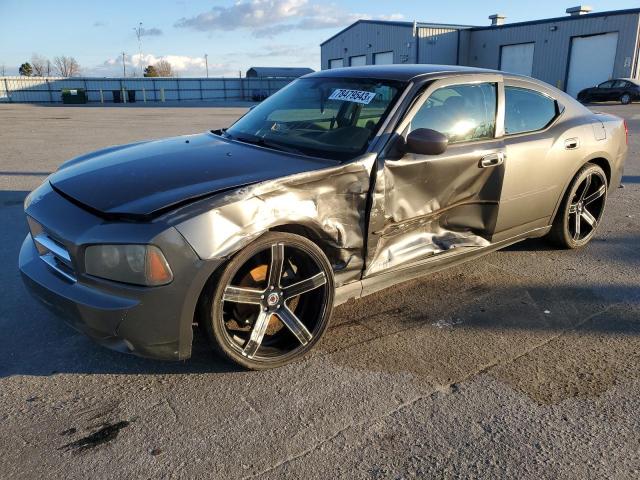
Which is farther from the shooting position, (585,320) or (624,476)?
(585,320)

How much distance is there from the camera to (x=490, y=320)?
357 cm

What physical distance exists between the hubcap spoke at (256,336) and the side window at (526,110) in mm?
2409

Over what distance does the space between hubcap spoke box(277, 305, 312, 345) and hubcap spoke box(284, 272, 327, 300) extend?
82 mm

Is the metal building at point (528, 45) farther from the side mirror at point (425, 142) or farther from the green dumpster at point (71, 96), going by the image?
the side mirror at point (425, 142)

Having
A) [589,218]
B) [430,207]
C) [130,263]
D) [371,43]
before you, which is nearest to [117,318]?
[130,263]

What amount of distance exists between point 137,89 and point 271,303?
49.0 metres

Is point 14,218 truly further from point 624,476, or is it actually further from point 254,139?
point 624,476

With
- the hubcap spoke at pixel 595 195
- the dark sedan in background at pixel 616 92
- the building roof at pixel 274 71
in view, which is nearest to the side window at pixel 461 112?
the hubcap spoke at pixel 595 195

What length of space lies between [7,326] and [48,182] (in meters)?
0.98

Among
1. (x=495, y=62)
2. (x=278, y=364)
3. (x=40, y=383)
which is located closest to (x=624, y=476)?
(x=278, y=364)

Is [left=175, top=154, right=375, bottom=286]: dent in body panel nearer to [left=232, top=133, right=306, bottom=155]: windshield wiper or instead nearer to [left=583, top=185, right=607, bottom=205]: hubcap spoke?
[left=232, top=133, right=306, bottom=155]: windshield wiper

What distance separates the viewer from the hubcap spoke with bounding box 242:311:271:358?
2850 mm

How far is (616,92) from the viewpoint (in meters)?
29.2

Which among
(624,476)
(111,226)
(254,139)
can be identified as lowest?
(624,476)
